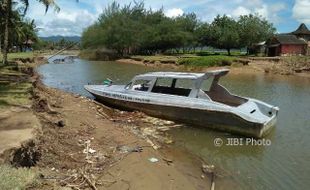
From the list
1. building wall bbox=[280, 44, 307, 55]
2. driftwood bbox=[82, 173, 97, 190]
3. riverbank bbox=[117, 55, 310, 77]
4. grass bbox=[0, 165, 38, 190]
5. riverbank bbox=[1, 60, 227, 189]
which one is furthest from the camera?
building wall bbox=[280, 44, 307, 55]

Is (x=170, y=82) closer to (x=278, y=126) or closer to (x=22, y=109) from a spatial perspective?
(x=278, y=126)

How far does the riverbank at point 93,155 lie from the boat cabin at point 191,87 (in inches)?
92.2

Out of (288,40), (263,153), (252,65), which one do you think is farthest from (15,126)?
(288,40)

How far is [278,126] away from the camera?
16.4m

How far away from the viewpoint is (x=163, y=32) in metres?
71.3

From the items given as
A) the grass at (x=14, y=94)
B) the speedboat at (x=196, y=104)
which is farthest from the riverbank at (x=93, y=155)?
the speedboat at (x=196, y=104)

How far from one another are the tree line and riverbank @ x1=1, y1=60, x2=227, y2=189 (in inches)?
2219

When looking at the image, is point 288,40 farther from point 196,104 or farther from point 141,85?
point 196,104

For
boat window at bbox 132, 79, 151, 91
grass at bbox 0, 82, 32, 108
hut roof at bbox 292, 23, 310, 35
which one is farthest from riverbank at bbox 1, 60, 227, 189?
hut roof at bbox 292, 23, 310, 35

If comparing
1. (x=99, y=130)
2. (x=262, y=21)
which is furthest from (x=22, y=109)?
(x=262, y=21)

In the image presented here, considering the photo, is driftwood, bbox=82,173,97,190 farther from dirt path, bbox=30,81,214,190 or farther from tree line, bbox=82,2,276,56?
tree line, bbox=82,2,276,56

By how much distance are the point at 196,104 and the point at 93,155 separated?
6059 millimetres

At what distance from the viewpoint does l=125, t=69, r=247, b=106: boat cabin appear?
15.6 metres

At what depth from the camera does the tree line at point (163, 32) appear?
69.1 m
